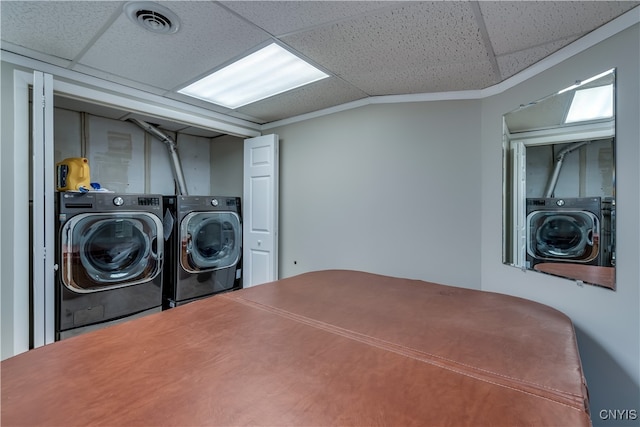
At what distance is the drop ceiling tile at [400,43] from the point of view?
1.44 metres

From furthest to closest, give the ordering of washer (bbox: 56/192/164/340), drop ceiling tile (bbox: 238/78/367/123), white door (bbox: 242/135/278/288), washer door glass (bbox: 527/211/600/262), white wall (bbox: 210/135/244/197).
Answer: white wall (bbox: 210/135/244/197) → white door (bbox: 242/135/278/288) → drop ceiling tile (bbox: 238/78/367/123) → washer (bbox: 56/192/164/340) → washer door glass (bbox: 527/211/600/262)

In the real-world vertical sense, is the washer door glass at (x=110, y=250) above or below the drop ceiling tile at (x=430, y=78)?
below

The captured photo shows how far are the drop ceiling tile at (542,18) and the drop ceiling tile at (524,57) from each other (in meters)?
0.05

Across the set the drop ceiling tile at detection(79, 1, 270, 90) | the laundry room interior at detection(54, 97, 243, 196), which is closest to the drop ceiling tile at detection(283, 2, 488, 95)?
the drop ceiling tile at detection(79, 1, 270, 90)

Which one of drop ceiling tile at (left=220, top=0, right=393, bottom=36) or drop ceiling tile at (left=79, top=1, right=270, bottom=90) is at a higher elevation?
drop ceiling tile at (left=79, top=1, right=270, bottom=90)

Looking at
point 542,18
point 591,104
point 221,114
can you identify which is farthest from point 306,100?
point 591,104

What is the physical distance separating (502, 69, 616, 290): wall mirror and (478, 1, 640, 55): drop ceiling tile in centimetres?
28

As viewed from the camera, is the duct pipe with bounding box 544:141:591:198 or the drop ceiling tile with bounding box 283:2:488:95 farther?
the duct pipe with bounding box 544:141:591:198

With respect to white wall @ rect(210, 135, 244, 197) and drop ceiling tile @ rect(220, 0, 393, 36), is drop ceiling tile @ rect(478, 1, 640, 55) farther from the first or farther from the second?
white wall @ rect(210, 135, 244, 197)

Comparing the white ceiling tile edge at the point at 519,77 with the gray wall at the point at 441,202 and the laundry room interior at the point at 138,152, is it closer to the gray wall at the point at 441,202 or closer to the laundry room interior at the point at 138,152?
the gray wall at the point at 441,202

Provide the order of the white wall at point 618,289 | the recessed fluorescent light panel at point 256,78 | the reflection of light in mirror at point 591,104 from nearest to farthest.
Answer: the white wall at point 618,289
the reflection of light in mirror at point 591,104
the recessed fluorescent light panel at point 256,78

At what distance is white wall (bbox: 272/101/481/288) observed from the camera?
2.26m

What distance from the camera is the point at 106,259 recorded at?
8.43 feet

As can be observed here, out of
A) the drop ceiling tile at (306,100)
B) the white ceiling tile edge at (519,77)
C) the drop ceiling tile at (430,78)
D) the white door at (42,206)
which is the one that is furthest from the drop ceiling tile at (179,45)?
the white ceiling tile edge at (519,77)
